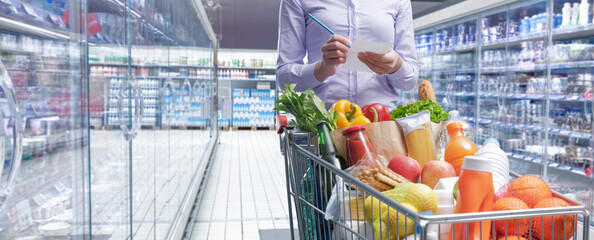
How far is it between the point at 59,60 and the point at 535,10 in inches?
205

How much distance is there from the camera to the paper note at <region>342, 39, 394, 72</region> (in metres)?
1.25

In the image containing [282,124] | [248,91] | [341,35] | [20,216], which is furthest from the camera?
[248,91]

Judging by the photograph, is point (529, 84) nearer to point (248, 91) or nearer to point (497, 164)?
point (497, 164)

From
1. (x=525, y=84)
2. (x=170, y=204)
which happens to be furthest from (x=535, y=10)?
(x=170, y=204)

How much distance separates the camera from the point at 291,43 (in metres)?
1.69

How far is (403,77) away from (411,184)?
0.72 m

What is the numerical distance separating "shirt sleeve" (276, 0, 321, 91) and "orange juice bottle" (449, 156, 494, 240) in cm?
84

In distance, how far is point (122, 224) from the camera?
6.23 feet

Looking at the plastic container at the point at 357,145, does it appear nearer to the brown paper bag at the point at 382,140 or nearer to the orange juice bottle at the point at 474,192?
the brown paper bag at the point at 382,140

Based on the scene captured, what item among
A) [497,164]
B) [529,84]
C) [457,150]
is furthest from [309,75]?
[529,84]

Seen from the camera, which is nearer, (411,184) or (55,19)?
(411,184)

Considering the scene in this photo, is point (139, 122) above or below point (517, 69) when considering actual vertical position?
below

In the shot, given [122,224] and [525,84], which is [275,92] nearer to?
[525,84]

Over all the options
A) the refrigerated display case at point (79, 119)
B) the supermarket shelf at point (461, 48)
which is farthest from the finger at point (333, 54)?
the supermarket shelf at point (461, 48)
